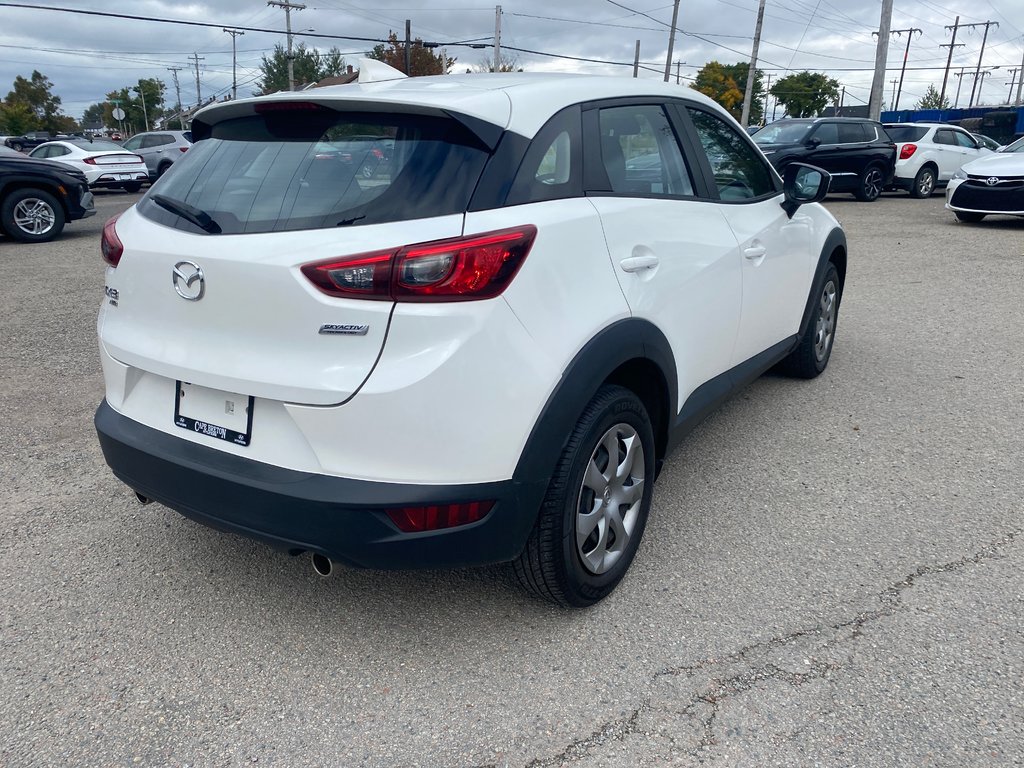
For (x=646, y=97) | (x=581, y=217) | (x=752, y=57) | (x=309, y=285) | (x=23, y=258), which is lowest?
(x=23, y=258)

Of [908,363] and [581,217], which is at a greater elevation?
[581,217]

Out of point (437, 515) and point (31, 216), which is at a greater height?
point (437, 515)

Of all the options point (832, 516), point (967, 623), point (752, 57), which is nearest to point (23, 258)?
Result: point (832, 516)

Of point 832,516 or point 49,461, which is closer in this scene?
point 832,516

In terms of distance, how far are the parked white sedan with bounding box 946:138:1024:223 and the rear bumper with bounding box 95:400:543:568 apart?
12616mm

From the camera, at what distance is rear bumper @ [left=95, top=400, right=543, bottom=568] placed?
2.18 m

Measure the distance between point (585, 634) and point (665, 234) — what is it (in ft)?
4.61

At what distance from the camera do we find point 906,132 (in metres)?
17.8

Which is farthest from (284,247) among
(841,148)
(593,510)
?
(841,148)

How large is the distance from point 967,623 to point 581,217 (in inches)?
71.9

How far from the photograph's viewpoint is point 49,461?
3.97m

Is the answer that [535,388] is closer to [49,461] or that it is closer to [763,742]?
[763,742]

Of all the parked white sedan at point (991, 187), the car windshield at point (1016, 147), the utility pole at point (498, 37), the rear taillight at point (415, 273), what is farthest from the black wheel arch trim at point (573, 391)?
the utility pole at point (498, 37)

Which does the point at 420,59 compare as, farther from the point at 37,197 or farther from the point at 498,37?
the point at 37,197
